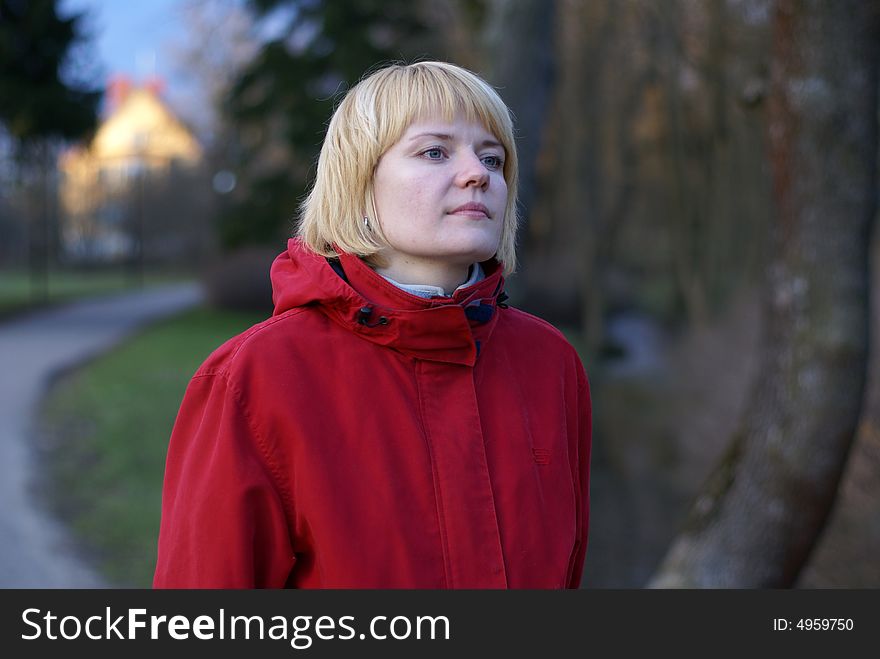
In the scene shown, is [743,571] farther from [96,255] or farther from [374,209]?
[96,255]

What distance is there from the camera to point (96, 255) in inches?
2020

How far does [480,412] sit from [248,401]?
1.46 ft

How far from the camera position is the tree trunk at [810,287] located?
459 centimetres

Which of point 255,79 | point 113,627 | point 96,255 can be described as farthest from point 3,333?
point 96,255

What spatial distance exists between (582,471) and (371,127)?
0.91 metres

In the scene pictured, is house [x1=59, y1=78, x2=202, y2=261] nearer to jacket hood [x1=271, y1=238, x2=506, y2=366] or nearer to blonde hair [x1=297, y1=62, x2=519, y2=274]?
blonde hair [x1=297, y1=62, x2=519, y2=274]

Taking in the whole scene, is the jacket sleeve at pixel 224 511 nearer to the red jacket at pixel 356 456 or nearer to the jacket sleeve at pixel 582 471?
the red jacket at pixel 356 456

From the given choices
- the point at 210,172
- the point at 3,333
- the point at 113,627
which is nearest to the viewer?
the point at 113,627

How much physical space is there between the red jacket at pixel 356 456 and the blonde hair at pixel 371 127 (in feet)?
0.26

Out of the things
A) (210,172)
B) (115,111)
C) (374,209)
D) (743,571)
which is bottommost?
(743,571)

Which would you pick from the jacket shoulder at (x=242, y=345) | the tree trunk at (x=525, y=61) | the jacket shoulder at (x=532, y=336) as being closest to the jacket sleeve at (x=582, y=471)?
the jacket shoulder at (x=532, y=336)

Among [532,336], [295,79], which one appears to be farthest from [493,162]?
[295,79]

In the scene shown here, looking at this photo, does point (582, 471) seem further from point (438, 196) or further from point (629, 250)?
point (629, 250)

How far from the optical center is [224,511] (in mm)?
1830
